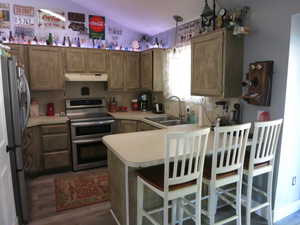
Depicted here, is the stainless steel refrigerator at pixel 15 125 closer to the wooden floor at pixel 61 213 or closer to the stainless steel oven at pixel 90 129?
the wooden floor at pixel 61 213

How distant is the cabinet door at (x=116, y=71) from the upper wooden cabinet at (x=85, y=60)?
14 centimetres

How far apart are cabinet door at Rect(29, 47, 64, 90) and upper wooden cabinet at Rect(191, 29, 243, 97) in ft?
8.30

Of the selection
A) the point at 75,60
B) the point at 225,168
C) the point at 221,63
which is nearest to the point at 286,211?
the point at 225,168

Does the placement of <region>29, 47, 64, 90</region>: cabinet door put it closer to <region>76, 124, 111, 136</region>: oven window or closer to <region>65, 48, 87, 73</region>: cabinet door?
<region>65, 48, 87, 73</region>: cabinet door

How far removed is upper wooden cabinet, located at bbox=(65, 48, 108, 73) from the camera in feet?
12.4

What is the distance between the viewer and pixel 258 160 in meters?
1.95

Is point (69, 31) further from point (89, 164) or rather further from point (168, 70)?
point (89, 164)

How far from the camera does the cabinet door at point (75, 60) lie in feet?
12.4

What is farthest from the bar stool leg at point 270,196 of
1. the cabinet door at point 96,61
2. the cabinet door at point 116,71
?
the cabinet door at point 96,61

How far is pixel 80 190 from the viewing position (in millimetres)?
2969

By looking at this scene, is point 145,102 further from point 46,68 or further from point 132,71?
point 46,68

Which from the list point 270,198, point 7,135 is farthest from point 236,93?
point 7,135

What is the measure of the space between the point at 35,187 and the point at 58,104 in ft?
5.29

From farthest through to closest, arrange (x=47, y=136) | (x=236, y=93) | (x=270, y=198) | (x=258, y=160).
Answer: (x=47, y=136)
(x=236, y=93)
(x=270, y=198)
(x=258, y=160)
